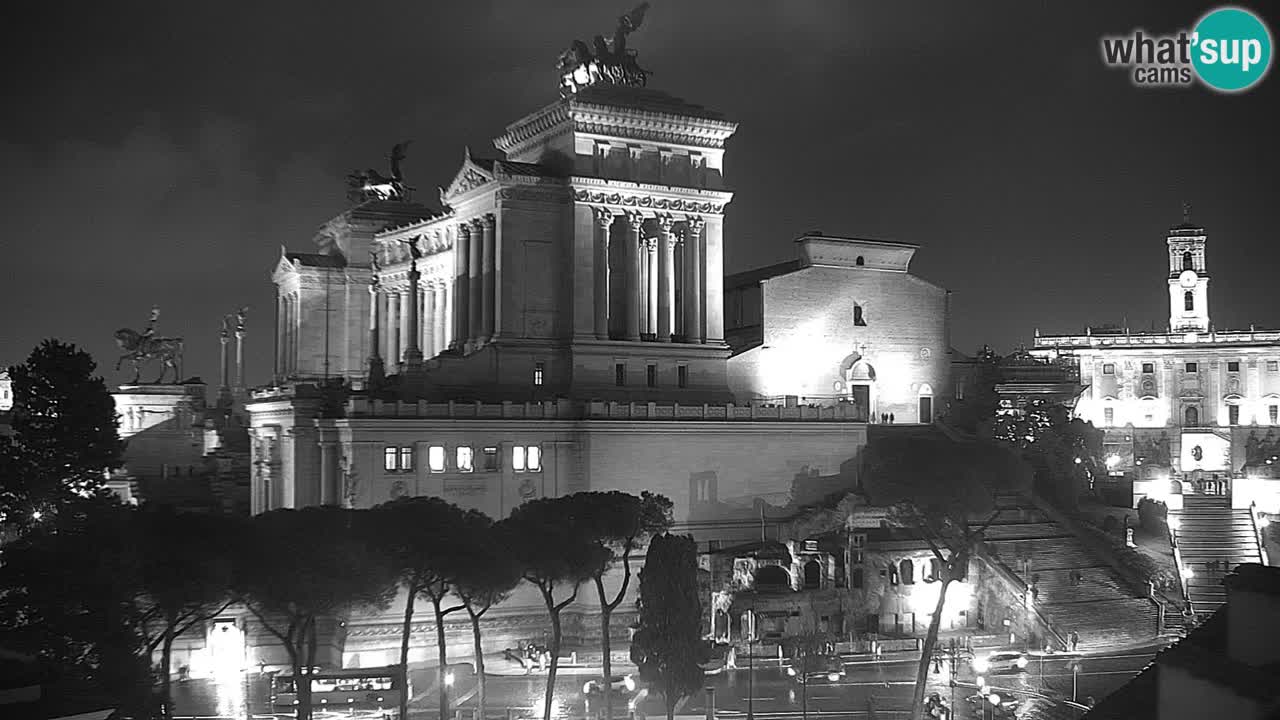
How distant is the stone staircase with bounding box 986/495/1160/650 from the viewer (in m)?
68.5

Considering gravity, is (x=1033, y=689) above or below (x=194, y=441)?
below

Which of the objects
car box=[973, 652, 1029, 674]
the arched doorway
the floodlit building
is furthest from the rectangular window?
car box=[973, 652, 1029, 674]

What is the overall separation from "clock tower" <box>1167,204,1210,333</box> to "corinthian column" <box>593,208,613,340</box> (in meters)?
81.2

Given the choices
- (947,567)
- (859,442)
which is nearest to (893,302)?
(859,442)

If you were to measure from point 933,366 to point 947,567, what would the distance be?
116 feet

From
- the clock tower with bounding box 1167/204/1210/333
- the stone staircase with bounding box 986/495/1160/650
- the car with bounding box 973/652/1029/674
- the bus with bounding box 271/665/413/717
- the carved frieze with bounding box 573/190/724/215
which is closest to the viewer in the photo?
the bus with bounding box 271/665/413/717

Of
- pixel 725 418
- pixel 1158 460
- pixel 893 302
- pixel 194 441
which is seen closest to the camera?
pixel 725 418

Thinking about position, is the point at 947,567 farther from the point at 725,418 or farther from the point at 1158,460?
the point at 1158,460

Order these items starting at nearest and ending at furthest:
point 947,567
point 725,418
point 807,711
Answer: point 807,711, point 947,567, point 725,418

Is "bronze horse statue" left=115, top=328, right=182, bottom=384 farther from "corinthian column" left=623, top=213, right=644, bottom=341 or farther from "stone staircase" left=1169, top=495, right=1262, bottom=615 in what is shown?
"stone staircase" left=1169, top=495, right=1262, bottom=615

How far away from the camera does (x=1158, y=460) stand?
12456 centimetres

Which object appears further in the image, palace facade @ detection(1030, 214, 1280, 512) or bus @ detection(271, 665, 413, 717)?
palace facade @ detection(1030, 214, 1280, 512)

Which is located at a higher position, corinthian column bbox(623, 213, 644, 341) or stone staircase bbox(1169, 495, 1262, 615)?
corinthian column bbox(623, 213, 644, 341)

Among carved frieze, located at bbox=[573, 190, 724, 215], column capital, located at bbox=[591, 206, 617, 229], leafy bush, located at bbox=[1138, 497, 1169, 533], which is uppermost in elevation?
carved frieze, located at bbox=[573, 190, 724, 215]
